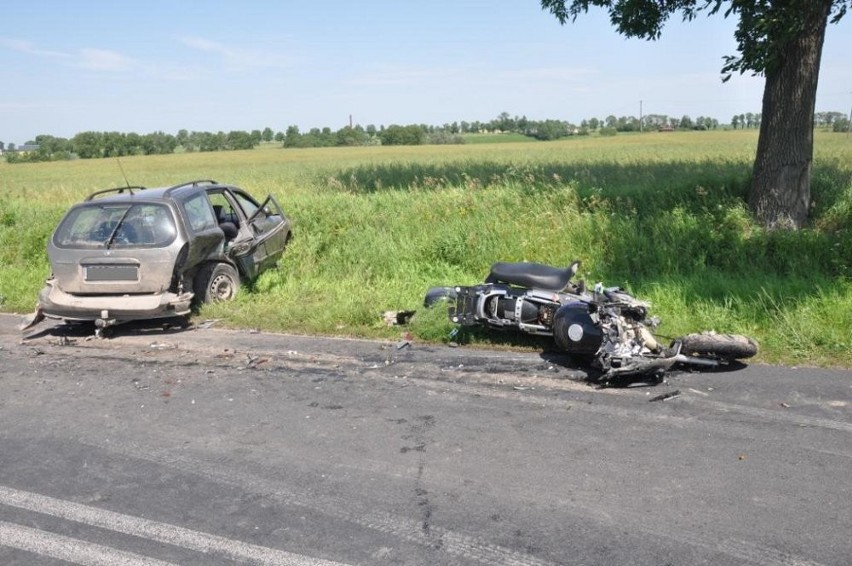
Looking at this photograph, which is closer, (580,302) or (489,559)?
(489,559)

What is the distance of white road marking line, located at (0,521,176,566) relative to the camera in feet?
11.5

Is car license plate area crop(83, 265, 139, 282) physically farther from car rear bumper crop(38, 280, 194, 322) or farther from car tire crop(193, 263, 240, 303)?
car tire crop(193, 263, 240, 303)

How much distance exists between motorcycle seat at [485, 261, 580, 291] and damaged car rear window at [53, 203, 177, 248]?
3.71 m

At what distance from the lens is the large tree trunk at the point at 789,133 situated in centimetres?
952

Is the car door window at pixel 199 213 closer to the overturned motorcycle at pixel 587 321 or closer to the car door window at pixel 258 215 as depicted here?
the car door window at pixel 258 215

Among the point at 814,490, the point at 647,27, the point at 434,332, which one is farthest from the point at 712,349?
the point at 647,27

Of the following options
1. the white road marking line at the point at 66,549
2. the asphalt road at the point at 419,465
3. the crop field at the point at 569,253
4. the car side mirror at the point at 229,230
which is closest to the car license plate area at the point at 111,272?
the crop field at the point at 569,253

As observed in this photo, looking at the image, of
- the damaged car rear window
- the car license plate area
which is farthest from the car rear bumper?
the damaged car rear window

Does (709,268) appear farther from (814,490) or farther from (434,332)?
(814,490)

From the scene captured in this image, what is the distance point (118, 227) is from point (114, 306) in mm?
954

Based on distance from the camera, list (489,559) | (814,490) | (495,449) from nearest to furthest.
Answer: (489,559) < (814,490) < (495,449)

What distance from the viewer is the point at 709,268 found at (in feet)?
30.7

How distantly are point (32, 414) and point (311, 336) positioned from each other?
2.90 metres

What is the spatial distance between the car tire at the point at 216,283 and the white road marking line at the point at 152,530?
467cm
